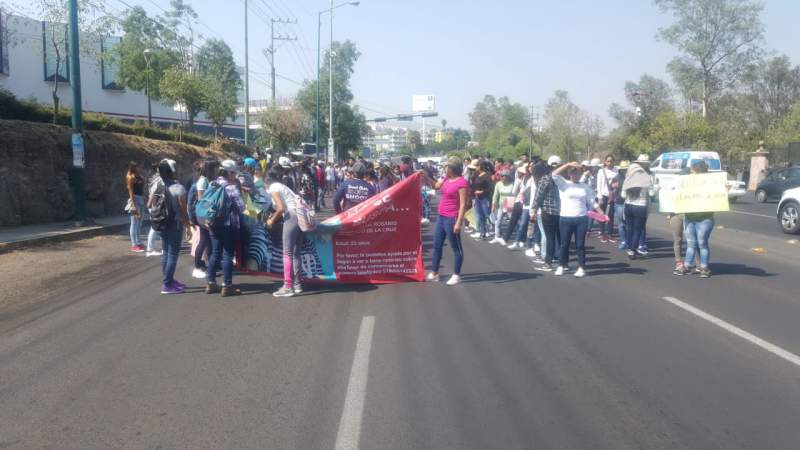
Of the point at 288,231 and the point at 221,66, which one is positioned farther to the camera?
the point at 221,66

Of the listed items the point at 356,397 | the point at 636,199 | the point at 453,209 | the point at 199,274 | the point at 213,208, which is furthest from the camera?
the point at 636,199

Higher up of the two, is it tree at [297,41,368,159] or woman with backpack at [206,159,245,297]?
tree at [297,41,368,159]

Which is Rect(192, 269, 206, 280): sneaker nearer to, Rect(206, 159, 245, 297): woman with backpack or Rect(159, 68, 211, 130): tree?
Rect(206, 159, 245, 297): woman with backpack

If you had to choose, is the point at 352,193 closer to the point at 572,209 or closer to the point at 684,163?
the point at 572,209

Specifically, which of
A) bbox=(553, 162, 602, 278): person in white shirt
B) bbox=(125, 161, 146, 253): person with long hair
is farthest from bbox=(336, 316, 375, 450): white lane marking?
bbox=(125, 161, 146, 253): person with long hair

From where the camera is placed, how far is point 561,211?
9.64 m

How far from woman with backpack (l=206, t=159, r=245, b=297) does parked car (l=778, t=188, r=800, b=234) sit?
13478 mm

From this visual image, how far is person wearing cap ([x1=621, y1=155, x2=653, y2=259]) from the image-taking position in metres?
11.0

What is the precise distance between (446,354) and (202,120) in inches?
2449

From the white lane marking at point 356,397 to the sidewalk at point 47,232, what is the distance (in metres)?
9.17

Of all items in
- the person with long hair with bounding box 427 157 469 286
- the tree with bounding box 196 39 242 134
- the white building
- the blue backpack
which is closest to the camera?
the blue backpack

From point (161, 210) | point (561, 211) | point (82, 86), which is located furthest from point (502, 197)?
point (82, 86)

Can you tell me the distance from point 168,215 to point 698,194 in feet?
24.8

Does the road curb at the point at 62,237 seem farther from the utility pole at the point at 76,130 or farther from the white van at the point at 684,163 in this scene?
the white van at the point at 684,163
